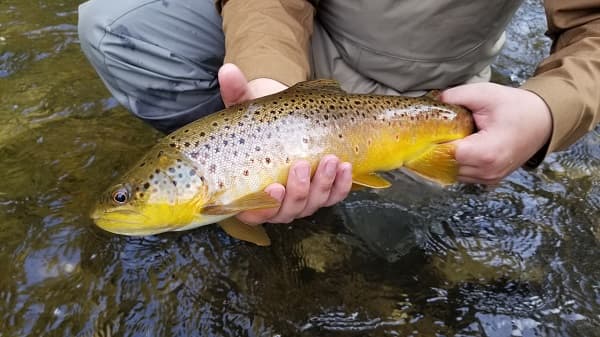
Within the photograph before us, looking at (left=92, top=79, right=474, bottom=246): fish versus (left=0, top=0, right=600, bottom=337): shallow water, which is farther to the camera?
(left=0, top=0, right=600, bottom=337): shallow water

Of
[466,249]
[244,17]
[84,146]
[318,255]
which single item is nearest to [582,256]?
[466,249]

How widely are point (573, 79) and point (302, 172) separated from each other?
847 mm

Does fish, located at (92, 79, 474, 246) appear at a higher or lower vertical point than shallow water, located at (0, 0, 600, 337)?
higher

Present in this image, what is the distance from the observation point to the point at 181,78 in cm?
204

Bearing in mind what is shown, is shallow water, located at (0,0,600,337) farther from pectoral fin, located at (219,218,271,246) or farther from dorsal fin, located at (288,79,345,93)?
dorsal fin, located at (288,79,345,93)

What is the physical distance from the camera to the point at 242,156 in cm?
151

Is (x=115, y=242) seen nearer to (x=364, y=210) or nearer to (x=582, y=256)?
(x=364, y=210)

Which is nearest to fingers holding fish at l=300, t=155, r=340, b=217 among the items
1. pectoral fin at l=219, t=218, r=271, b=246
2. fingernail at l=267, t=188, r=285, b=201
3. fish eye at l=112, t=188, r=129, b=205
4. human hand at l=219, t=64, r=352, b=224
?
human hand at l=219, t=64, r=352, b=224

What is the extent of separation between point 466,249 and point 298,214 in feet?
3.30

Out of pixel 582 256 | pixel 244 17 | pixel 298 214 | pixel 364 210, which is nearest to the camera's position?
pixel 298 214

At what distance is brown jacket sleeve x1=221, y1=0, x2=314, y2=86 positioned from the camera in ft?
5.69

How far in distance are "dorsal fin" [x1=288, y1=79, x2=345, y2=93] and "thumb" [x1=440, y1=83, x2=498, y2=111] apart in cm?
36

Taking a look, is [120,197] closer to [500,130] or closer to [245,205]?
[245,205]

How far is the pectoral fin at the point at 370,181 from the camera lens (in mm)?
1648
